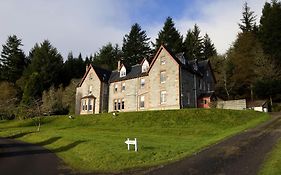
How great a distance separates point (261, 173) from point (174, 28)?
7669 centimetres

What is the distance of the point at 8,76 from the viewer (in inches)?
3346

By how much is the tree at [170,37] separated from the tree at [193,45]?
11.1ft

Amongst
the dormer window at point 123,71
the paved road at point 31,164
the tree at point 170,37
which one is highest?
the tree at point 170,37

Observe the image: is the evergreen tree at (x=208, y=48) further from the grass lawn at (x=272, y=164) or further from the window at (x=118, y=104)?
the grass lawn at (x=272, y=164)

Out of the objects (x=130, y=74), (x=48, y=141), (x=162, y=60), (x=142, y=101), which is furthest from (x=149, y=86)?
(x=48, y=141)

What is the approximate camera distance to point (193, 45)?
8756 centimetres

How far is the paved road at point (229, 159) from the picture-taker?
14375 millimetres

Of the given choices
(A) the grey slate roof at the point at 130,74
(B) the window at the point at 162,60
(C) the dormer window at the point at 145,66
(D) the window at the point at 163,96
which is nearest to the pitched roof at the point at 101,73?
(A) the grey slate roof at the point at 130,74

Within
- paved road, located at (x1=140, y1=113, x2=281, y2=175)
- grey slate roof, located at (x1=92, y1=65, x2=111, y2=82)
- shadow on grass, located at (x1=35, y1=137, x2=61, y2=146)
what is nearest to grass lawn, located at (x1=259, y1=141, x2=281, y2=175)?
paved road, located at (x1=140, y1=113, x2=281, y2=175)

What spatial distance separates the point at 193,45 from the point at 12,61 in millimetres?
54664

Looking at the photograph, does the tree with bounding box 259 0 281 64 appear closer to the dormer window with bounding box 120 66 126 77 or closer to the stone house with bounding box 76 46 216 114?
the stone house with bounding box 76 46 216 114

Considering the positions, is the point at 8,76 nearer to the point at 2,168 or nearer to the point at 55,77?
the point at 55,77

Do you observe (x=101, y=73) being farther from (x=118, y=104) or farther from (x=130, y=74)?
(x=118, y=104)

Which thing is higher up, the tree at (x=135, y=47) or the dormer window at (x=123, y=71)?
the tree at (x=135, y=47)
